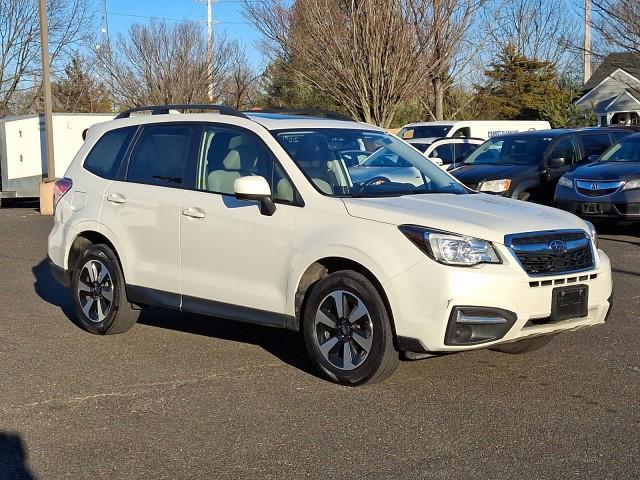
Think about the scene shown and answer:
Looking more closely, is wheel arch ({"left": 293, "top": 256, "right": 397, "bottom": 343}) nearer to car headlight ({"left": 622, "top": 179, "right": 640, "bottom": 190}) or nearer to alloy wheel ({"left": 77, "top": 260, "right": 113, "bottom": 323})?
alloy wheel ({"left": 77, "top": 260, "right": 113, "bottom": 323})

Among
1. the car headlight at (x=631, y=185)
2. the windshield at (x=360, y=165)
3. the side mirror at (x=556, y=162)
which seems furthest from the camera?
the side mirror at (x=556, y=162)

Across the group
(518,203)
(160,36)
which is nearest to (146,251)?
(518,203)

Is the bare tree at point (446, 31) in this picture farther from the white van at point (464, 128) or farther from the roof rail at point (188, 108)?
the roof rail at point (188, 108)

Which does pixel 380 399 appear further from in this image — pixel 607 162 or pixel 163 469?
pixel 607 162

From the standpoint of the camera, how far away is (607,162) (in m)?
13.5

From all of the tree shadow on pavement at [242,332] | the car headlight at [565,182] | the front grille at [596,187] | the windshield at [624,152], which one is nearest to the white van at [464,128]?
the windshield at [624,152]

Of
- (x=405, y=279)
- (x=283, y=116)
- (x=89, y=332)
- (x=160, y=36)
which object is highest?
(x=160, y=36)

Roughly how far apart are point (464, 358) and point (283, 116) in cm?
233

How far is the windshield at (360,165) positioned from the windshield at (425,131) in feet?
49.9

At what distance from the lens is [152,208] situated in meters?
6.71

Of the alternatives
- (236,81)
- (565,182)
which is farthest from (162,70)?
(565,182)

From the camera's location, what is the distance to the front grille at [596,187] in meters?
12.5

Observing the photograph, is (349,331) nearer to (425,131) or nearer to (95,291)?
(95,291)

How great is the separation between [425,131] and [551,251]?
17.0 m
